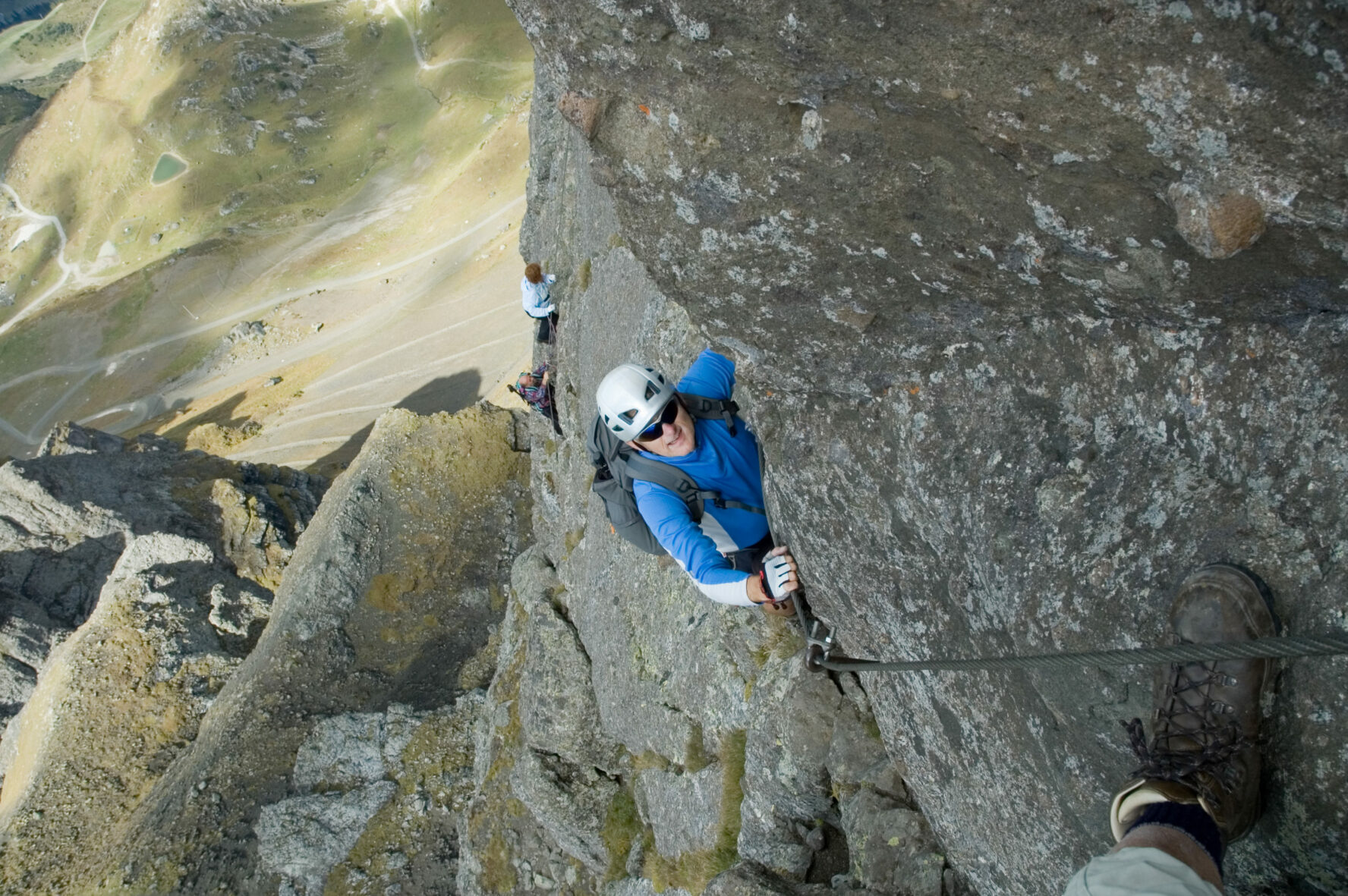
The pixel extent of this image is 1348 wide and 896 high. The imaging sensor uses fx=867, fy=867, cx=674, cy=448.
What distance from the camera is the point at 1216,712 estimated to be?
16.2 feet

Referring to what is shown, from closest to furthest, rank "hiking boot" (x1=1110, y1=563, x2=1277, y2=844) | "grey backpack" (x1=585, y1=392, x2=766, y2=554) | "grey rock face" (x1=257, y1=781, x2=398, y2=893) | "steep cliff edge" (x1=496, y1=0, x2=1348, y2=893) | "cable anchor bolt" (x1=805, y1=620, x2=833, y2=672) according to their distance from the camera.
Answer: "steep cliff edge" (x1=496, y1=0, x2=1348, y2=893), "hiking boot" (x1=1110, y1=563, x2=1277, y2=844), "grey backpack" (x1=585, y1=392, x2=766, y2=554), "cable anchor bolt" (x1=805, y1=620, x2=833, y2=672), "grey rock face" (x1=257, y1=781, x2=398, y2=893)

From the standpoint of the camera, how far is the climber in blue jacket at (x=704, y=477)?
25.3 feet

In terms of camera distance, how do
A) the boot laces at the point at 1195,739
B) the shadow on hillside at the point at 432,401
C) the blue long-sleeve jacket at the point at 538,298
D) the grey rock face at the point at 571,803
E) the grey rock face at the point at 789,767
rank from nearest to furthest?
the boot laces at the point at 1195,739
the grey rock face at the point at 789,767
the grey rock face at the point at 571,803
the blue long-sleeve jacket at the point at 538,298
the shadow on hillside at the point at 432,401

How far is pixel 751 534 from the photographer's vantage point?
8.93m

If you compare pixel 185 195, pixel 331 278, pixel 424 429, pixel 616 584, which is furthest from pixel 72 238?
pixel 616 584

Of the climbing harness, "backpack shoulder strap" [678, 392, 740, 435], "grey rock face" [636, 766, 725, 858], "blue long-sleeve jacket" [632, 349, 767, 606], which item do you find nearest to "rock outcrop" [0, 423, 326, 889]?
"grey rock face" [636, 766, 725, 858]

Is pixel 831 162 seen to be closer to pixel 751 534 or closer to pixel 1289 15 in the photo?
pixel 1289 15

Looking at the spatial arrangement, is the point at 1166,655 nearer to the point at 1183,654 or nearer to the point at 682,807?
the point at 1183,654

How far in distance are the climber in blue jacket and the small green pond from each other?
10412cm

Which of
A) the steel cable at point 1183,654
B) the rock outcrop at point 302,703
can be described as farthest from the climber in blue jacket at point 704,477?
the rock outcrop at point 302,703

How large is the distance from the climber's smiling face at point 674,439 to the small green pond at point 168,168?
342ft

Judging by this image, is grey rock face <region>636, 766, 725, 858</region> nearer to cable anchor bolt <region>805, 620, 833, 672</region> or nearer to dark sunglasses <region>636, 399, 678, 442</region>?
cable anchor bolt <region>805, 620, 833, 672</region>

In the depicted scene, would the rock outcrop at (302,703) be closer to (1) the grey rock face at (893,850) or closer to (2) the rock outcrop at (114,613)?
(2) the rock outcrop at (114,613)

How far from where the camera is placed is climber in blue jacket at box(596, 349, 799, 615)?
772cm
